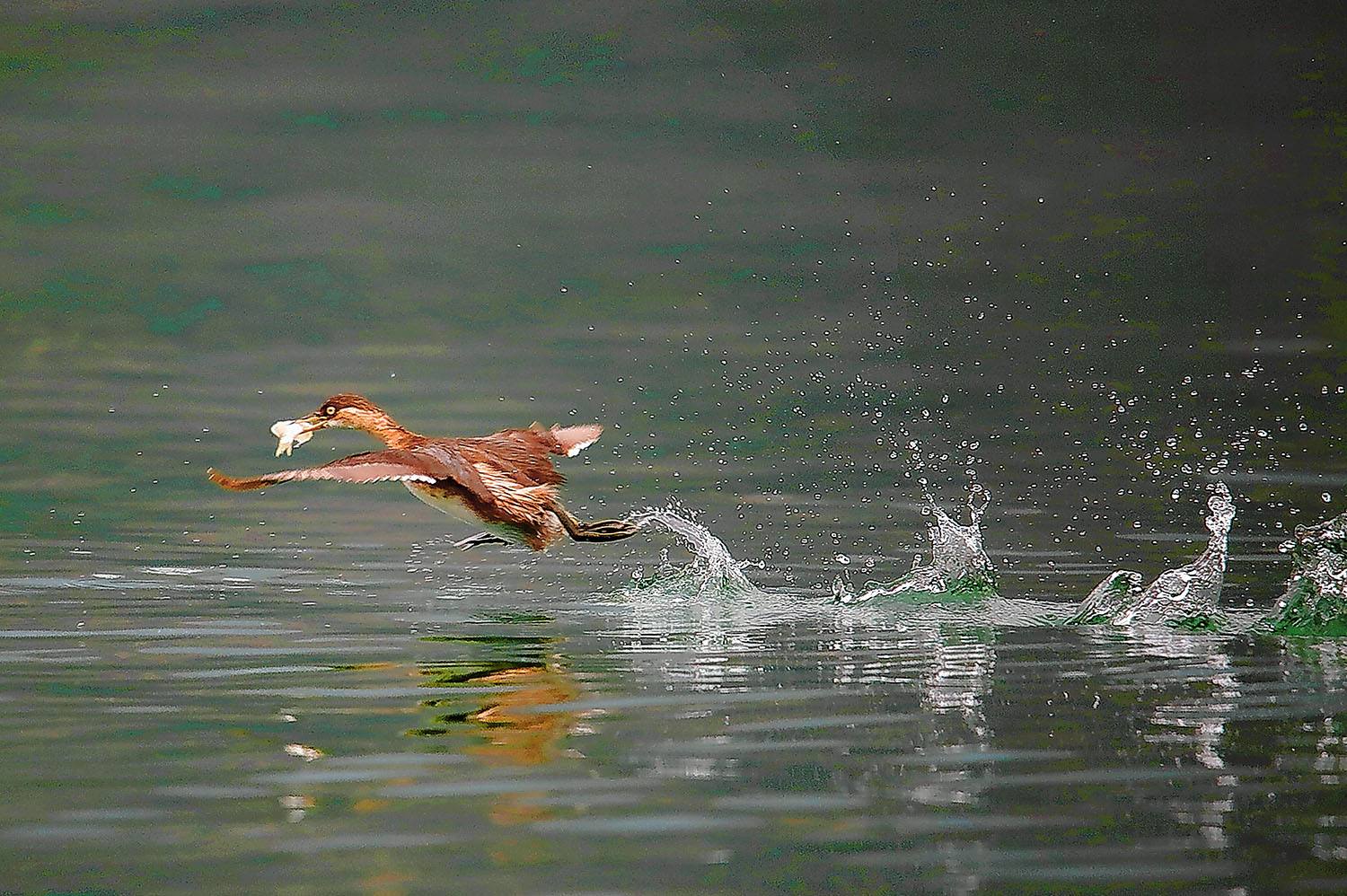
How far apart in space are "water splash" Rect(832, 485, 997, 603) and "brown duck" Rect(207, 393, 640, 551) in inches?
43.2

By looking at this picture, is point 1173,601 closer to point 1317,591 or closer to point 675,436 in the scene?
point 1317,591

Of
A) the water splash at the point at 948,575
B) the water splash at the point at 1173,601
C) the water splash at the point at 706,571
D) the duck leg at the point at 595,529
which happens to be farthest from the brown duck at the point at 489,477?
the water splash at the point at 1173,601

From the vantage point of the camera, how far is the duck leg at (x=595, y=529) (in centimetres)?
984

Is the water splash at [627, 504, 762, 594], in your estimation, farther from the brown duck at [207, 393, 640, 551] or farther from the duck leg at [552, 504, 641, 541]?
the brown duck at [207, 393, 640, 551]

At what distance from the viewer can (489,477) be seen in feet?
31.6

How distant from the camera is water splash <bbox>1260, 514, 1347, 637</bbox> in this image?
28.3 ft

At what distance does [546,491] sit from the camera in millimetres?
9773

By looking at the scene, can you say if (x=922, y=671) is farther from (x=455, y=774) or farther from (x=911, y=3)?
(x=911, y=3)

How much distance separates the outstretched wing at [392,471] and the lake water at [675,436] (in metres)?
0.63

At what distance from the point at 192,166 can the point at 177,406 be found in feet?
44.2

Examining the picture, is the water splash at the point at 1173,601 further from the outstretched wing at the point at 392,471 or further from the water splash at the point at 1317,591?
the outstretched wing at the point at 392,471

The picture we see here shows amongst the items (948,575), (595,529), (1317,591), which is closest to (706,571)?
(595,529)

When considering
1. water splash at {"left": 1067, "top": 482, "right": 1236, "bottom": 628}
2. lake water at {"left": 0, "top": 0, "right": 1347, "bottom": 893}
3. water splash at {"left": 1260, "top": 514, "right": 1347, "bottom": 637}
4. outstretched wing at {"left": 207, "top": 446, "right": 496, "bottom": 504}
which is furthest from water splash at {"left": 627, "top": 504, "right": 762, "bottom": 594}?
water splash at {"left": 1260, "top": 514, "right": 1347, "bottom": 637}

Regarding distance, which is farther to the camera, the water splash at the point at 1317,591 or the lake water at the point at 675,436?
the water splash at the point at 1317,591
